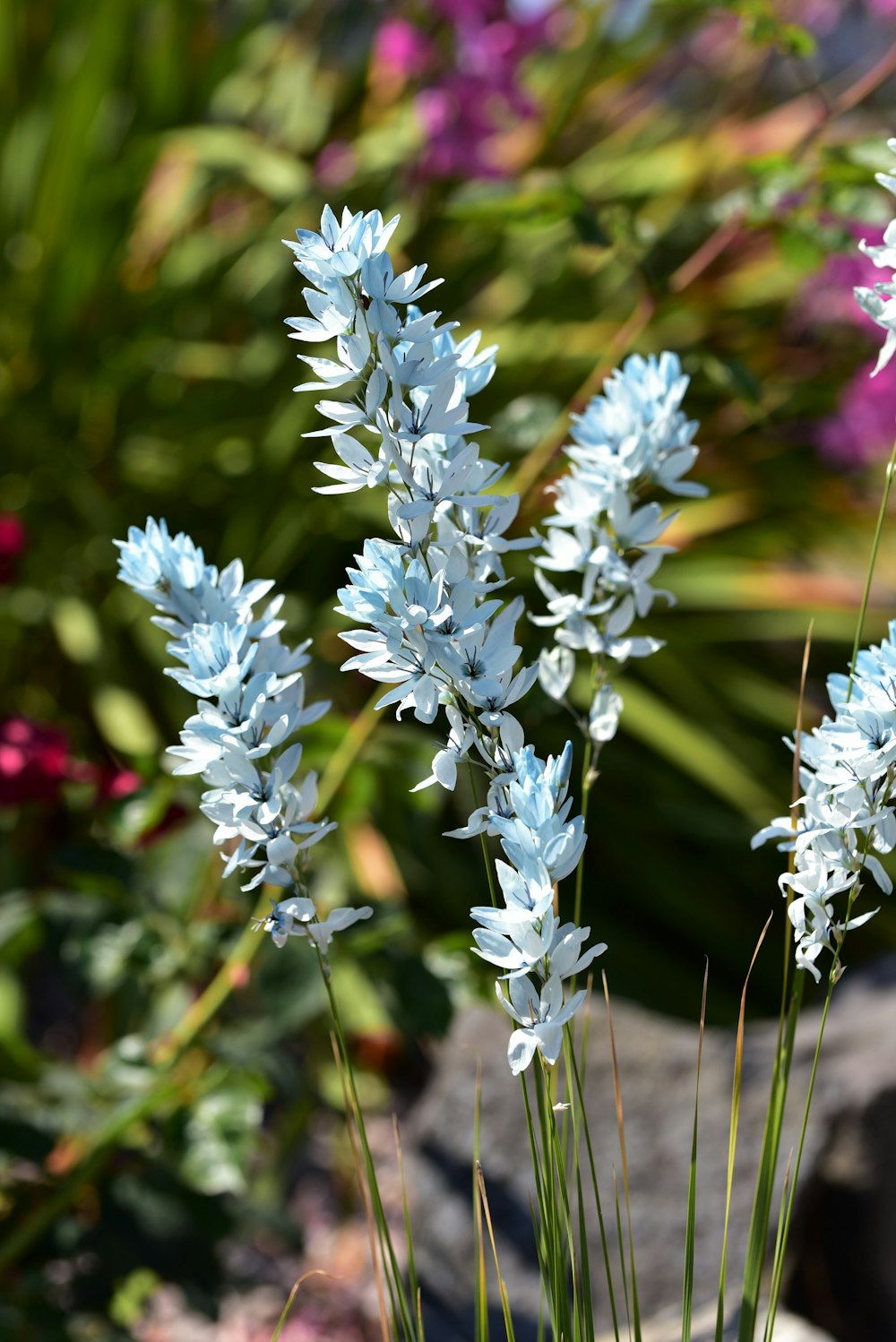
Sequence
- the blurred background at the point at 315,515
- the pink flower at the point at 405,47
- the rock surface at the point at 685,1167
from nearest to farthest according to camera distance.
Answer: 1. the blurred background at the point at 315,515
2. the rock surface at the point at 685,1167
3. the pink flower at the point at 405,47

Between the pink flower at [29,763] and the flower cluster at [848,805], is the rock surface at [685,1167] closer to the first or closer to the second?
the pink flower at [29,763]

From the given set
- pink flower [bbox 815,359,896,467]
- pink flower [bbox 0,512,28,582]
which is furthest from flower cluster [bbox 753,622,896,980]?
pink flower [bbox 815,359,896,467]

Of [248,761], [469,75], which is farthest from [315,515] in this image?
[248,761]

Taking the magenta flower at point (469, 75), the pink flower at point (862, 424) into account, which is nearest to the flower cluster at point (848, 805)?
the magenta flower at point (469, 75)

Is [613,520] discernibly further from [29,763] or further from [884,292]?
[29,763]

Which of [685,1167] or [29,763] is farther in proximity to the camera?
[685,1167]

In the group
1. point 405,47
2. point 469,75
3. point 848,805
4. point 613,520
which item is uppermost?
point 405,47

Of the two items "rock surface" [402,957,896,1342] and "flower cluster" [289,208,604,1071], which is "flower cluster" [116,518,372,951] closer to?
"flower cluster" [289,208,604,1071]

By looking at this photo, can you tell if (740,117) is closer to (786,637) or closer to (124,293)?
(786,637)
